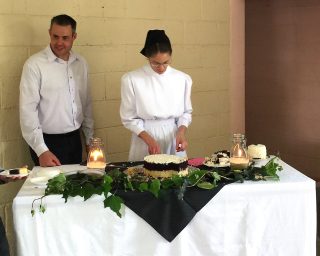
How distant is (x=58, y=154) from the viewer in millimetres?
3369

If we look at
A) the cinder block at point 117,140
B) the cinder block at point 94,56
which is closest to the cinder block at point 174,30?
the cinder block at point 94,56

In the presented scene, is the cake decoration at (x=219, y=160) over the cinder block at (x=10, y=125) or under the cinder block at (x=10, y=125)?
under

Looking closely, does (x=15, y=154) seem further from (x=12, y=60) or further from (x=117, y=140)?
(x=117, y=140)

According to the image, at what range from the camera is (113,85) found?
3781mm

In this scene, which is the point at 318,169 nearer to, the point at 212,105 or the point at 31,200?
the point at 212,105

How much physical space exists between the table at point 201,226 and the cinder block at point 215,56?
196 centimetres

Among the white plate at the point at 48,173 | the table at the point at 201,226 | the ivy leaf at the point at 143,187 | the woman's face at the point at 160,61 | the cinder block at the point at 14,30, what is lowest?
the table at the point at 201,226

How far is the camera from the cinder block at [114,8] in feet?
12.0

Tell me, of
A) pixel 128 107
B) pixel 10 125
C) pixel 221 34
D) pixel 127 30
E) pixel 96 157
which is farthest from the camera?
pixel 221 34

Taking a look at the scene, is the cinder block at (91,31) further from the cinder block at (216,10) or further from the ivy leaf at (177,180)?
the ivy leaf at (177,180)

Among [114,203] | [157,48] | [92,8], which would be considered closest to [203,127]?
[92,8]

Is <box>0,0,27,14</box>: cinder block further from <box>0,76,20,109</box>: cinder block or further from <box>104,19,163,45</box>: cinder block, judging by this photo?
<box>104,19,163,45</box>: cinder block

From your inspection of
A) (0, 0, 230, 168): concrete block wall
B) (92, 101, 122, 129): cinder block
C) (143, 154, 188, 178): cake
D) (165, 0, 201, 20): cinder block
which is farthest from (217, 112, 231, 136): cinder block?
(143, 154, 188, 178): cake

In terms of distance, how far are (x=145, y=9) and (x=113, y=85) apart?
2.09 ft
